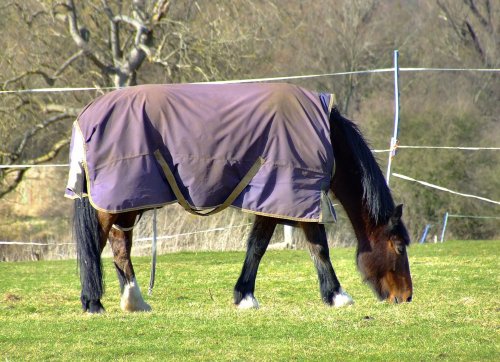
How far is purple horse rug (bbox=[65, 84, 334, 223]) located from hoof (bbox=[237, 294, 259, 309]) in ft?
2.60

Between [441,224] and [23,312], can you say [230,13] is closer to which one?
[441,224]

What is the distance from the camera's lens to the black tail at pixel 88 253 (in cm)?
702

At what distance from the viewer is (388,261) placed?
749cm

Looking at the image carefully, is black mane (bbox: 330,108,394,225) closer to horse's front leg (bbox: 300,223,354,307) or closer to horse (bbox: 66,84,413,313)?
horse (bbox: 66,84,413,313)

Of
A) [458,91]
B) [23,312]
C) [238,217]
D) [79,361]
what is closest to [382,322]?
[79,361]

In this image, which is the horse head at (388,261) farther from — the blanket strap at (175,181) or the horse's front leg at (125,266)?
the horse's front leg at (125,266)

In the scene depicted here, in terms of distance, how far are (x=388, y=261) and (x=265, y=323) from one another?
177 cm

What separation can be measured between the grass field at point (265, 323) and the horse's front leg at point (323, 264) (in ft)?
0.52

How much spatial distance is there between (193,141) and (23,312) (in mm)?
1984

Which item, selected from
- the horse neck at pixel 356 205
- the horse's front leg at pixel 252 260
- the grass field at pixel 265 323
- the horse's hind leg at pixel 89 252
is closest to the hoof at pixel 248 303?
the horse's front leg at pixel 252 260

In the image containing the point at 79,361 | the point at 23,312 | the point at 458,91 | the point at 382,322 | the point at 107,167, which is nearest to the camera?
the point at 79,361

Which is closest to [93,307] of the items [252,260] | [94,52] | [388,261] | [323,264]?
[252,260]

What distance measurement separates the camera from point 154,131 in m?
A: 7.04

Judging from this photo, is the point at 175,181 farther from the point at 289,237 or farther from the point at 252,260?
the point at 289,237
